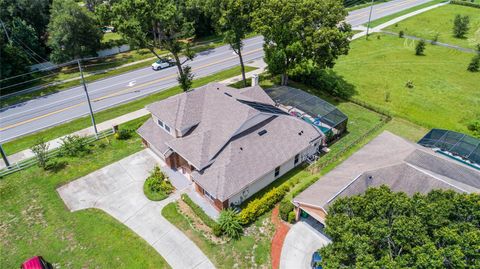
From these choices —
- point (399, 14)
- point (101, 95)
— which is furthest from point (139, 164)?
point (399, 14)

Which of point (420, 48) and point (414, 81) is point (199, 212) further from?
point (420, 48)

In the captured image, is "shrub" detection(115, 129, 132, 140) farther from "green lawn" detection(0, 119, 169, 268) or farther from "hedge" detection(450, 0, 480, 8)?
"hedge" detection(450, 0, 480, 8)

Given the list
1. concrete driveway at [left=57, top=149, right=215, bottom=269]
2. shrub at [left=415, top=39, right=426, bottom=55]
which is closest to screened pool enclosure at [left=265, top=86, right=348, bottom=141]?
concrete driveway at [left=57, top=149, right=215, bottom=269]

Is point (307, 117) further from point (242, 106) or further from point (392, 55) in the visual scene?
point (392, 55)

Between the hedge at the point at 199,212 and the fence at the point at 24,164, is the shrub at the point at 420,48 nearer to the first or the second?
the hedge at the point at 199,212

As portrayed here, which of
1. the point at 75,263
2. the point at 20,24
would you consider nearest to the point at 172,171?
the point at 75,263

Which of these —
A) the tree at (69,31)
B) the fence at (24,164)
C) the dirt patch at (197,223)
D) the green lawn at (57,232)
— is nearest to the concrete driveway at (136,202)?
the green lawn at (57,232)
